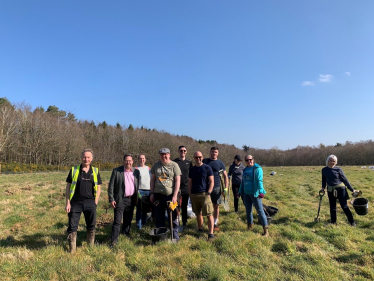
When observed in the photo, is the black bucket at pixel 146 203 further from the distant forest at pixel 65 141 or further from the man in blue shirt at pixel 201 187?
the distant forest at pixel 65 141

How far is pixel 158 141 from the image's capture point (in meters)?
52.9

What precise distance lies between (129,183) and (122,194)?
0.29 m

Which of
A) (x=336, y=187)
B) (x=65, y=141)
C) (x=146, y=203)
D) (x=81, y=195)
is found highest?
(x=65, y=141)

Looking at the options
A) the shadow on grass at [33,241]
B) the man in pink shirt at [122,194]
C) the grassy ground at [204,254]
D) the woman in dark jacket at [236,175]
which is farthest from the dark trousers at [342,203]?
the shadow on grass at [33,241]

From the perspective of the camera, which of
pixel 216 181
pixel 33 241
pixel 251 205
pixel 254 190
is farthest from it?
pixel 216 181

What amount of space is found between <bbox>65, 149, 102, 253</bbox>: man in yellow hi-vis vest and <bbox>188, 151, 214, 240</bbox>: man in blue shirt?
2121 mm

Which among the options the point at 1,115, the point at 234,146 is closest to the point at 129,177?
the point at 1,115

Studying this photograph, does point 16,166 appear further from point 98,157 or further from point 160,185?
point 160,185

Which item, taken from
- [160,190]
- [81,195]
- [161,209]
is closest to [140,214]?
[161,209]

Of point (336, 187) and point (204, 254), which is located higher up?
point (336, 187)

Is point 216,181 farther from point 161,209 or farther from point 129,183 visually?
point 129,183

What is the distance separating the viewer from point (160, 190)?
15.8ft

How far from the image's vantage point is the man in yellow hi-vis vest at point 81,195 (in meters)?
4.37

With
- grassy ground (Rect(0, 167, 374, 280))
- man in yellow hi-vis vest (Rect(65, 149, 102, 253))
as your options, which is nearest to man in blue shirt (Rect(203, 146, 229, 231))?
grassy ground (Rect(0, 167, 374, 280))
